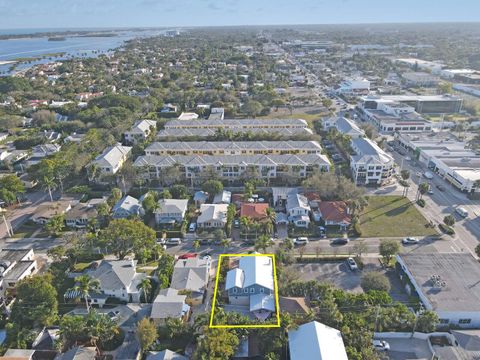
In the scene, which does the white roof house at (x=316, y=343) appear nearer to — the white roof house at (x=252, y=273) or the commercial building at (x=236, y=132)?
the white roof house at (x=252, y=273)

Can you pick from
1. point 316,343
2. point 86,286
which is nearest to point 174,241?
point 86,286

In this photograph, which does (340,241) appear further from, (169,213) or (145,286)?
(145,286)

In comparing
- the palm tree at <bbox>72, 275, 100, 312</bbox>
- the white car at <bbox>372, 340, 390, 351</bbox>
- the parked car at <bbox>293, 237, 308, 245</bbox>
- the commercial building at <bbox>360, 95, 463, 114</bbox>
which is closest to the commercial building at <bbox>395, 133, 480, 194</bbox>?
the commercial building at <bbox>360, 95, 463, 114</bbox>

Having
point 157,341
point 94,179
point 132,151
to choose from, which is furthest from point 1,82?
point 157,341

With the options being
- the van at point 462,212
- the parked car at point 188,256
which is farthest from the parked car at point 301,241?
the van at point 462,212

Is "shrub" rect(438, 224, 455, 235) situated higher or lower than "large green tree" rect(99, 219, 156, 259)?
lower

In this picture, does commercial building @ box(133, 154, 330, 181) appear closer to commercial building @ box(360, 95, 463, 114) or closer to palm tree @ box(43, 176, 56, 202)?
palm tree @ box(43, 176, 56, 202)
